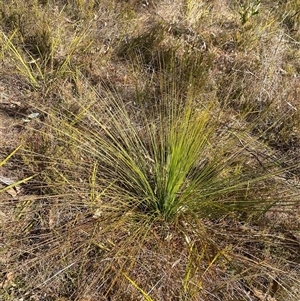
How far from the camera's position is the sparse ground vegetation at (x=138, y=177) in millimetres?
1685

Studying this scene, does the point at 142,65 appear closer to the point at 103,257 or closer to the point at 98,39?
the point at 98,39

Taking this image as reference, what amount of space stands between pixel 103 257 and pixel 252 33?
2171mm

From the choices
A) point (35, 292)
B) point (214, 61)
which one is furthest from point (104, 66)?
point (35, 292)

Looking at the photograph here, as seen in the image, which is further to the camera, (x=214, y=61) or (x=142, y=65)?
(x=214, y=61)

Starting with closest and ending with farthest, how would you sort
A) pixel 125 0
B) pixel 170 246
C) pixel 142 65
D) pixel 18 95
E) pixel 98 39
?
1. pixel 170 246
2. pixel 18 95
3. pixel 142 65
4. pixel 98 39
5. pixel 125 0

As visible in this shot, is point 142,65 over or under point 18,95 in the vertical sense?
over

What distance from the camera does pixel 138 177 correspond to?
1928 mm

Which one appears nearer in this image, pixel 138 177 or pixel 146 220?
pixel 146 220

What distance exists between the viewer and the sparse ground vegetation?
1685 millimetres

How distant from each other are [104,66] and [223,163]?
1.17 meters

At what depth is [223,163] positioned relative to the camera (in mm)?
1964

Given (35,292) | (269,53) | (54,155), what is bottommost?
(35,292)

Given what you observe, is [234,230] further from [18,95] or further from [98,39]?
[98,39]

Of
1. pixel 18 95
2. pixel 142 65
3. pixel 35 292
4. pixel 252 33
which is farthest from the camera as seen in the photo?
pixel 252 33
